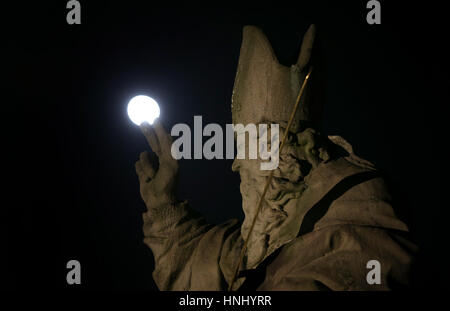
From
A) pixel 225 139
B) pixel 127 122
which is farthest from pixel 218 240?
pixel 127 122

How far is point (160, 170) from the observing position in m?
2.78

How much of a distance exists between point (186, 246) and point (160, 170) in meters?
0.38

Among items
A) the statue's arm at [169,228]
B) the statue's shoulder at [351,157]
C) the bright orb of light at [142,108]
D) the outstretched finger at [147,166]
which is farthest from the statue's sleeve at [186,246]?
the statue's shoulder at [351,157]

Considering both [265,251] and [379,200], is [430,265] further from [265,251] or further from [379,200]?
[265,251]

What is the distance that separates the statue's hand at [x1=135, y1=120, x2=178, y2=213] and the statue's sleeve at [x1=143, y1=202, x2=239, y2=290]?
54 mm

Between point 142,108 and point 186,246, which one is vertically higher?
point 142,108

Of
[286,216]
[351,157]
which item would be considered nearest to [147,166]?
[286,216]

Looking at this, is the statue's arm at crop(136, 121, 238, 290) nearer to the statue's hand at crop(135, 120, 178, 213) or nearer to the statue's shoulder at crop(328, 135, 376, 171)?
the statue's hand at crop(135, 120, 178, 213)

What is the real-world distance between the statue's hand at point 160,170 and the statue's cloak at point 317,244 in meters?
0.06

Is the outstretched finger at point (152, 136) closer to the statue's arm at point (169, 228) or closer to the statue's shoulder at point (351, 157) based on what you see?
the statue's arm at point (169, 228)

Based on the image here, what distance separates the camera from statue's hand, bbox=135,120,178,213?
2.74 metres

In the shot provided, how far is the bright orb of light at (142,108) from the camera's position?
8.46 feet

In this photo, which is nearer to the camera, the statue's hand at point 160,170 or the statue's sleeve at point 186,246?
the statue's sleeve at point 186,246

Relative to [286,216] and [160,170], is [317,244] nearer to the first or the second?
[286,216]
